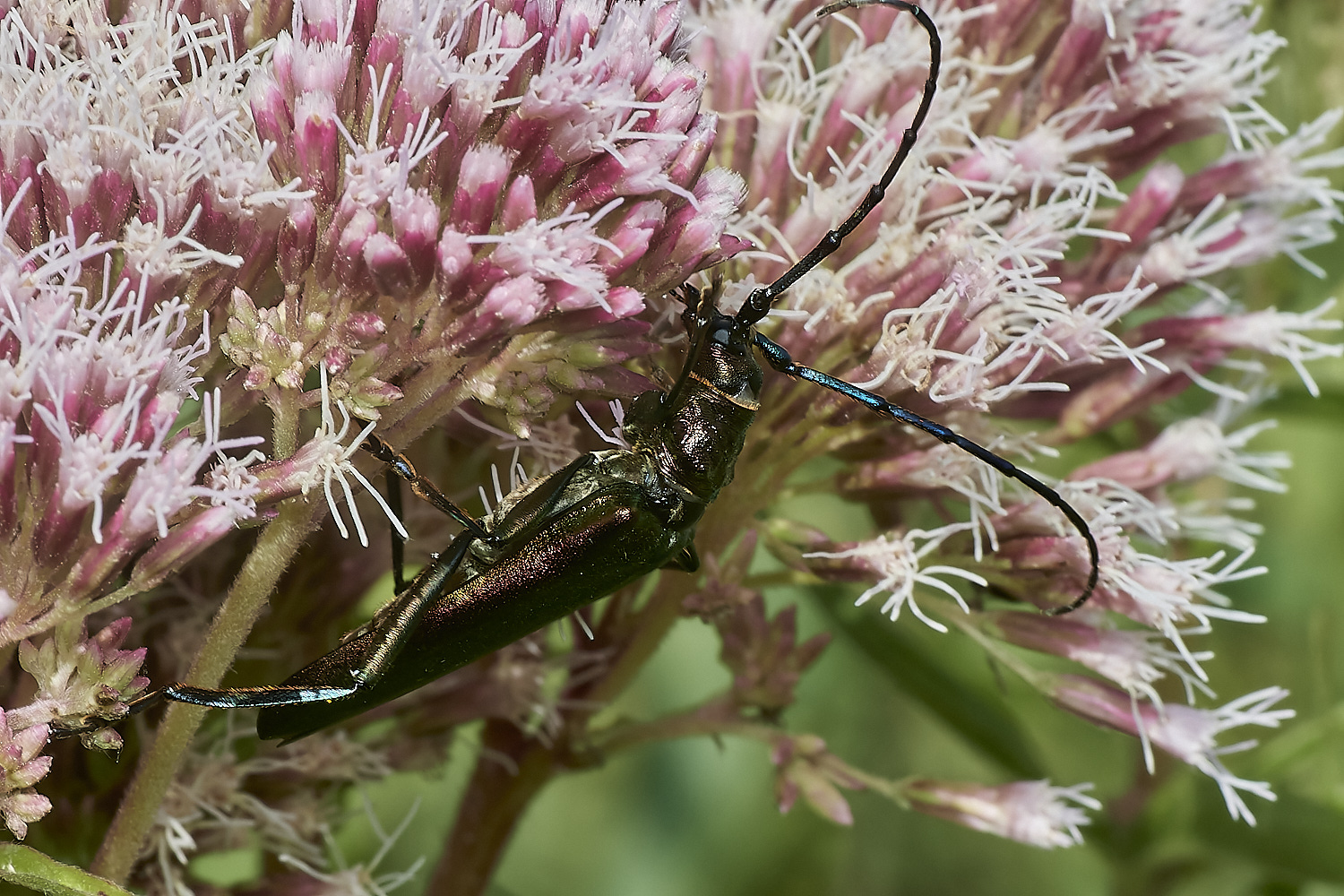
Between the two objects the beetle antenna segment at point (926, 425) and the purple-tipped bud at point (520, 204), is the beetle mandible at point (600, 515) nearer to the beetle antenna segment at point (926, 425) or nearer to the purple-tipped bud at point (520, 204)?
the beetle antenna segment at point (926, 425)

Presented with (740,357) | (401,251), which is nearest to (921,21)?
(740,357)

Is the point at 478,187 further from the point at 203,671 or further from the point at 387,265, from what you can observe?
the point at 203,671

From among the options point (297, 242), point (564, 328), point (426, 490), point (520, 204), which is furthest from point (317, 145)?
point (426, 490)

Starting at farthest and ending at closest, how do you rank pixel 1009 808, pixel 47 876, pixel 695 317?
1. pixel 1009 808
2. pixel 695 317
3. pixel 47 876

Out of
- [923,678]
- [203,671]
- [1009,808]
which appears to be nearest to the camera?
[203,671]

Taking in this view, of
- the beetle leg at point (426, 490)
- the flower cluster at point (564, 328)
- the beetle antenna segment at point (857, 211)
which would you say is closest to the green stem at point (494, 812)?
the flower cluster at point (564, 328)

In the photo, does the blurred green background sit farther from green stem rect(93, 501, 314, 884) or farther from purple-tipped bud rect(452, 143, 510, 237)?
purple-tipped bud rect(452, 143, 510, 237)

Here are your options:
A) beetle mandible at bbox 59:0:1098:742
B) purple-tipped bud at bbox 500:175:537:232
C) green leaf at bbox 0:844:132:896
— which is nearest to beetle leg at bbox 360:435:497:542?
beetle mandible at bbox 59:0:1098:742
